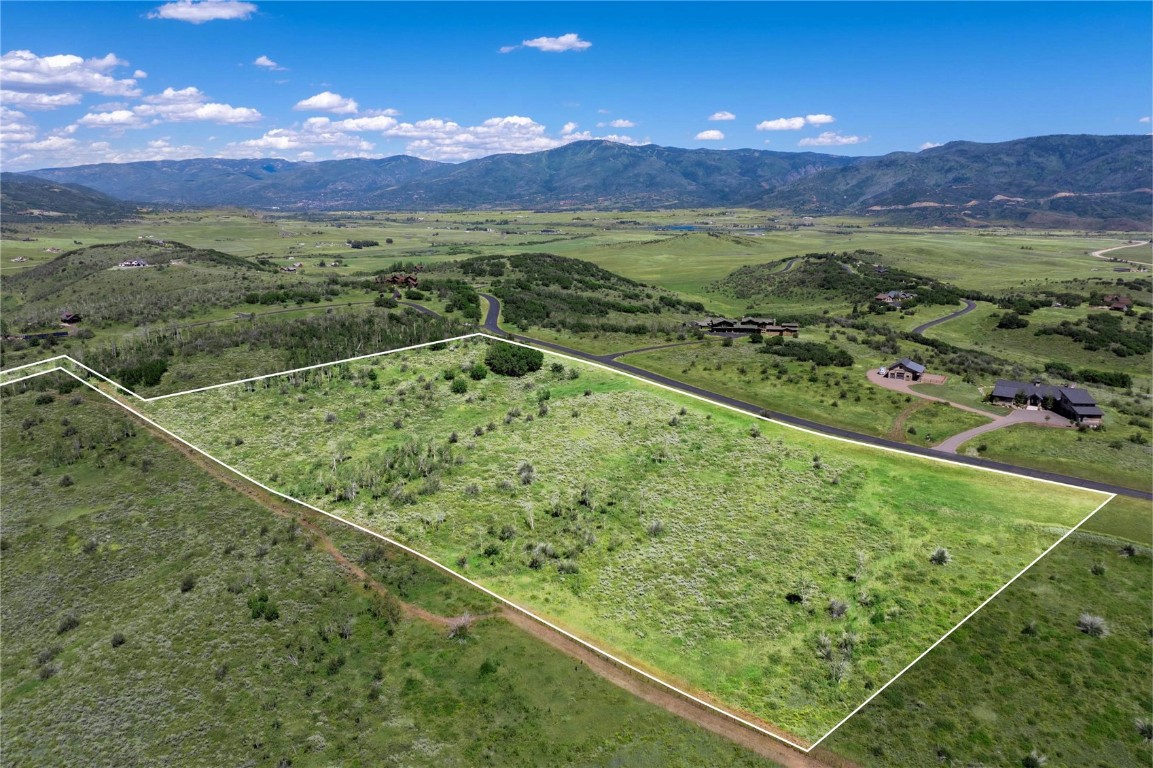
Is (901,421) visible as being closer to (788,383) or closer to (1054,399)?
(788,383)

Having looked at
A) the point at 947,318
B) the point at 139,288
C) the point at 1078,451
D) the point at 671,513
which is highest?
the point at 139,288

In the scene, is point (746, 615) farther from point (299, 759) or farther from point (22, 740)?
point (22, 740)

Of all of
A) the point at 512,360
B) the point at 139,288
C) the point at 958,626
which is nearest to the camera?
the point at 958,626

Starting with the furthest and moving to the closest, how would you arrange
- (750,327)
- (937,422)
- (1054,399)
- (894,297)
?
(894,297) → (750,327) → (1054,399) → (937,422)

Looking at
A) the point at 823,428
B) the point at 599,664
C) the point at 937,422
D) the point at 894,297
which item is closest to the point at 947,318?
the point at 894,297

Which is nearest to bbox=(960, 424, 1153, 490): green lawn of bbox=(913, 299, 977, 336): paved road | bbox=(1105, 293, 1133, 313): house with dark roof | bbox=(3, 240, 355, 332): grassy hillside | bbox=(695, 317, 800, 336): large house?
bbox=(695, 317, 800, 336): large house

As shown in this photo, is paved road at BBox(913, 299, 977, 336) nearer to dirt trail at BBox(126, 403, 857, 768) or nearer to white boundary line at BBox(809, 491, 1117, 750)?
white boundary line at BBox(809, 491, 1117, 750)
